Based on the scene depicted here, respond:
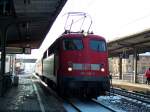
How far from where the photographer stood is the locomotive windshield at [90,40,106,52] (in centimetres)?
1970

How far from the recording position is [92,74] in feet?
62.3

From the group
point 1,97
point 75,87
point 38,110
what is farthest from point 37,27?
point 38,110

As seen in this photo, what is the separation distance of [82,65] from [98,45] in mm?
1439

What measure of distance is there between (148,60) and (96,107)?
82.5 metres

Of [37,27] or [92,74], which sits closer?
[92,74]

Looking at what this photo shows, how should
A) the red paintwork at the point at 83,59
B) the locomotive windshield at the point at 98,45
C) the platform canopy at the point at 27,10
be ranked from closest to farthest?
the red paintwork at the point at 83,59 < the platform canopy at the point at 27,10 < the locomotive windshield at the point at 98,45

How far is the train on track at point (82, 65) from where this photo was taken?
61.6ft

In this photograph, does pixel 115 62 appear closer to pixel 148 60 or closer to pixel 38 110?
pixel 148 60

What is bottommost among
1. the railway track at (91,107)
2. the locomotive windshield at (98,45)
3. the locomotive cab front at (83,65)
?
the railway track at (91,107)

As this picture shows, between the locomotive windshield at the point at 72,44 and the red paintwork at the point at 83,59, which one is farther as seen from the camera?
the locomotive windshield at the point at 72,44

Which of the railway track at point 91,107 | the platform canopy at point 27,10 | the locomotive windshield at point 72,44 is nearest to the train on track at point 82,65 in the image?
the locomotive windshield at point 72,44

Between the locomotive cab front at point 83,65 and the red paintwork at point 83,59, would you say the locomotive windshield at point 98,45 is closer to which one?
the locomotive cab front at point 83,65

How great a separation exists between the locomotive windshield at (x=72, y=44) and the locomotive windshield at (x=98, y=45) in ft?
1.74

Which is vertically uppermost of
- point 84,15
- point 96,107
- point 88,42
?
point 84,15
